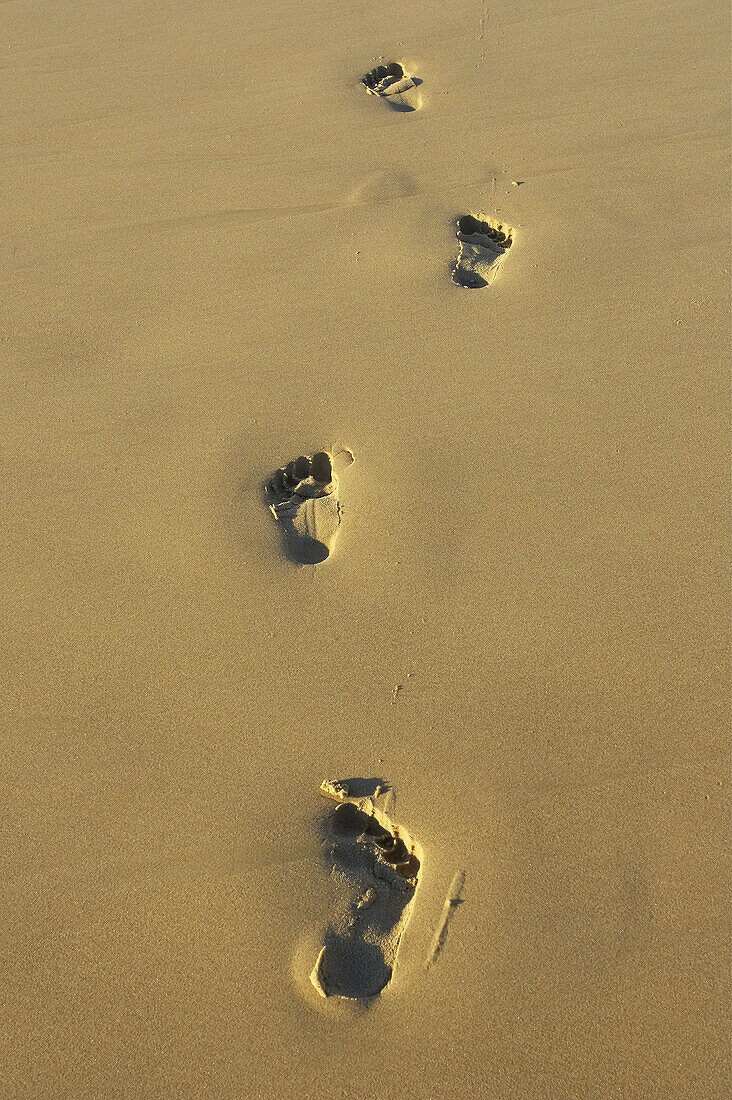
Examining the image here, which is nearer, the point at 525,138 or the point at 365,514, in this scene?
the point at 365,514

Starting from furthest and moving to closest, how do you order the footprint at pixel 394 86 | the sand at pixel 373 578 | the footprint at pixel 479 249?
the footprint at pixel 394 86, the footprint at pixel 479 249, the sand at pixel 373 578

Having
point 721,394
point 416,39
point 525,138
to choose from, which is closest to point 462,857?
point 721,394

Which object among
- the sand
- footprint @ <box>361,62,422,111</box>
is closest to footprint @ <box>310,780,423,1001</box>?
the sand

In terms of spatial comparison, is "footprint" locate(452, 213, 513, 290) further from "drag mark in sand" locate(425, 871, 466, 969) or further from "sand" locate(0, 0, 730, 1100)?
"drag mark in sand" locate(425, 871, 466, 969)

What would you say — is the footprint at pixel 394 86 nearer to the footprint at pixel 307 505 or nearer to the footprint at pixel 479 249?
the footprint at pixel 479 249

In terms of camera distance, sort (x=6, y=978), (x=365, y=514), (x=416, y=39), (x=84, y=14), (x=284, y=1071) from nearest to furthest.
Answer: (x=284, y=1071) → (x=6, y=978) → (x=365, y=514) → (x=416, y=39) → (x=84, y=14)

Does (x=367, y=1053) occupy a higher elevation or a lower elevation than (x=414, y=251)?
lower

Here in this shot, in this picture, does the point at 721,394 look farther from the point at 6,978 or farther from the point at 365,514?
the point at 6,978

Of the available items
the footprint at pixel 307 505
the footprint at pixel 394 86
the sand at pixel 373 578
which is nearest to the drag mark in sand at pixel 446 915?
the sand at pixel 373 578
